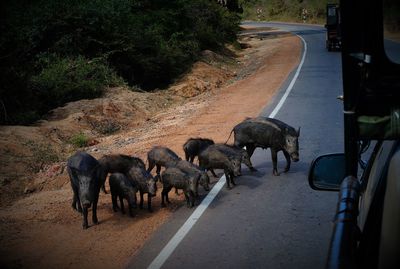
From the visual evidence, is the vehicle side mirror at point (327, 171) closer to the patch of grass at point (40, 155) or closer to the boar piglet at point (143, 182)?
the boar piglet at point (143, 182)

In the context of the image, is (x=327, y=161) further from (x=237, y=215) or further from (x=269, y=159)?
(x=269, y=159)

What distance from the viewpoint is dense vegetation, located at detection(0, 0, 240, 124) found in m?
14.1

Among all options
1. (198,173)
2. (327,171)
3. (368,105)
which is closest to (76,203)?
(198,173)

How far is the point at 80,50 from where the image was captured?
1852 cm

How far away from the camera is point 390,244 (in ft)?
5.69

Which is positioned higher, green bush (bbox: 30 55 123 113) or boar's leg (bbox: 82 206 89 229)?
green bush (bbox: 30 55 123 113)

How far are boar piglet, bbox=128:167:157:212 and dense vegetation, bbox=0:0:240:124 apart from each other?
706cm

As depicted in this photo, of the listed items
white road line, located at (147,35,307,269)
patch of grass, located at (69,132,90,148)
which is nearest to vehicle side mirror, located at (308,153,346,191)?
white road line, located at (147,35,307,269)

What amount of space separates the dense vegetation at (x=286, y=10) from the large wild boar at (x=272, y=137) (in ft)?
163

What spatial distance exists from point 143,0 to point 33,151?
48.2ft

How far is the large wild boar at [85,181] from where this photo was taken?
22.8 ft

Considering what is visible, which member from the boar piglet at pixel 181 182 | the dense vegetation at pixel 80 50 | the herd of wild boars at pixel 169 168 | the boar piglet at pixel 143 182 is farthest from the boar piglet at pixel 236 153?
the dense vegetation at pixel 80 50

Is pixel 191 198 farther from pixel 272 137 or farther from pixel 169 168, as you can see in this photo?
pixel 272 137

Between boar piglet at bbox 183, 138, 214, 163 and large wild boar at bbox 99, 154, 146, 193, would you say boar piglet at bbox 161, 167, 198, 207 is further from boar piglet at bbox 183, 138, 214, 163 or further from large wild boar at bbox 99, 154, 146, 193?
boar piglet at bbox 183, 138, 214, 163
